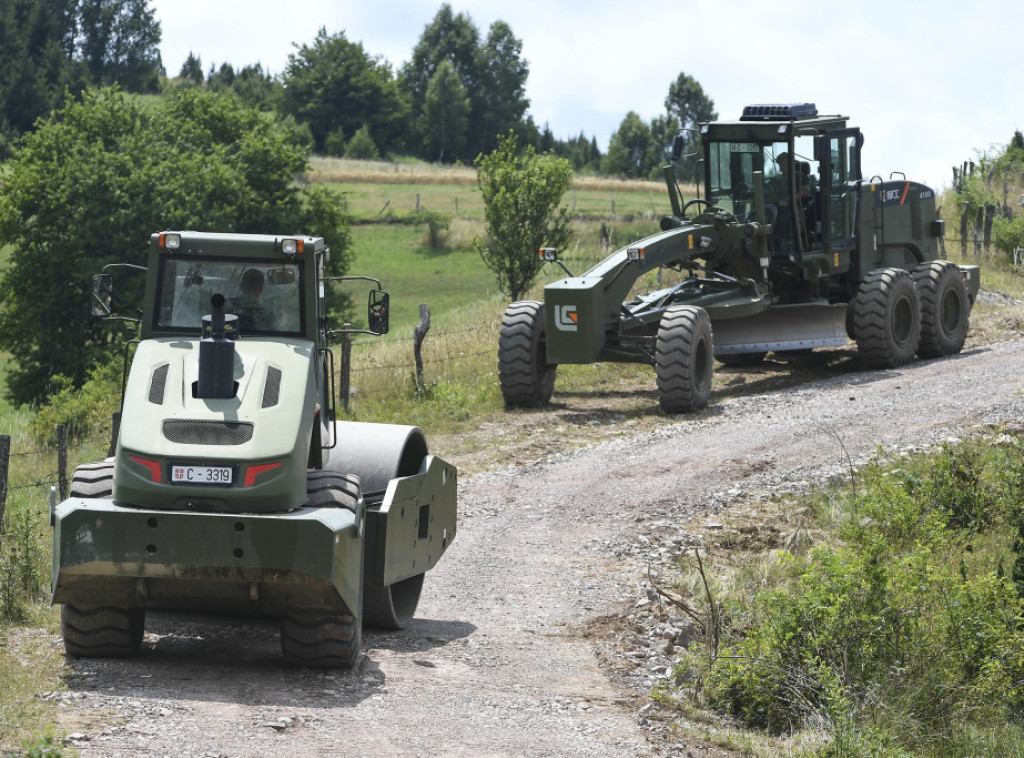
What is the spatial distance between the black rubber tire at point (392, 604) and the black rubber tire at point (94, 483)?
7.01 ft

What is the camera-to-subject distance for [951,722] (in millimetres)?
8852

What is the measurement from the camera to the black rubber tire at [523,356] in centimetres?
1930

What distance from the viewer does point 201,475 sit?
7.86 metres

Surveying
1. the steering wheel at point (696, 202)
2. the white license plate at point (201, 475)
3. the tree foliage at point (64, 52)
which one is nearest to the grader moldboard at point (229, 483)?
the white license plate at point (201, 475)

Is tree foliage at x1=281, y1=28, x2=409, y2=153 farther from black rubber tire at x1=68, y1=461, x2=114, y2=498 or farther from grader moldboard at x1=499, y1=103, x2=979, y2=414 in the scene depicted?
black rubber tire at x1=68, y1=461, x2=114, y2=498

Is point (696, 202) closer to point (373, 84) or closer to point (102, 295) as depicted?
point (102, 295)

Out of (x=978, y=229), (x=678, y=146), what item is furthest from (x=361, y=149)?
(x=678, y=146)

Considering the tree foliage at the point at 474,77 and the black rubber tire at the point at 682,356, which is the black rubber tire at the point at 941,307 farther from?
the tree foliage at the point at 474,77

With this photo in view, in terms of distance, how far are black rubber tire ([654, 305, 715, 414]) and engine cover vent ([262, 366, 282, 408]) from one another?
10425 millimetres

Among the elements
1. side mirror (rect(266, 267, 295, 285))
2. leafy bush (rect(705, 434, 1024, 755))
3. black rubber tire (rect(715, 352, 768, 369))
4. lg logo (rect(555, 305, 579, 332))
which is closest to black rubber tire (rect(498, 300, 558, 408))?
lg logo (rect(555, 305, 579, 332))

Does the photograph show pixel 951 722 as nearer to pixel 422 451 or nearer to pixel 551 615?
pixel 551 615

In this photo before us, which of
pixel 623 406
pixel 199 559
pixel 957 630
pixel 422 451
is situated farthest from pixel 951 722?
pixel 623 406

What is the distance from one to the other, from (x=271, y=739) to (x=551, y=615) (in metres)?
3.96

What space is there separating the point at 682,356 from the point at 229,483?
439 inches
